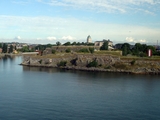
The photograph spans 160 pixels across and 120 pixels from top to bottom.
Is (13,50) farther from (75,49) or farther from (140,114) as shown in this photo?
(140,114)

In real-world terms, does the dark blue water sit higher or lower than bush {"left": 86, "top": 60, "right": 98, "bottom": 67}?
lower

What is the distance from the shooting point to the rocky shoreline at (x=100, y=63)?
20281mm

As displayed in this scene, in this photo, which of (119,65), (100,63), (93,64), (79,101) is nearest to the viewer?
(79,101)

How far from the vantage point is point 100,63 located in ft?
72.7

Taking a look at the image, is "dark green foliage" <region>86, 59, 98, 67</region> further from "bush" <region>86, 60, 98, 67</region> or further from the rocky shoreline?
the rocky shoreline

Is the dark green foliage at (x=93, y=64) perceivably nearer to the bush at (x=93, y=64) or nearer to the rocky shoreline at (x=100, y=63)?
the bush at (x=93, y=64)

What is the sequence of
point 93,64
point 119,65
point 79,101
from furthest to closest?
point 93,64 < point 119,65 < point 79,101

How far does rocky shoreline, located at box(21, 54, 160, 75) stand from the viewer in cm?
2028

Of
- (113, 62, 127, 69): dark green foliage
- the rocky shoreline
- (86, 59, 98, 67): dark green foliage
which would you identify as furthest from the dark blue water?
(86, 59, 98, 67): dark green foliage

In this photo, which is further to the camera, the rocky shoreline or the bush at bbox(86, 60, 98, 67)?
the bush at bbox(86, 60, 98, 67)

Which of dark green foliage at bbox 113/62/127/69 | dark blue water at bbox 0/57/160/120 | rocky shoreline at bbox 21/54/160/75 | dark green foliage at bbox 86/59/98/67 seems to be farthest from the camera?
dark green foliage at bbox 86/59/98/67

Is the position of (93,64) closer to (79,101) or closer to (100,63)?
(100,63)

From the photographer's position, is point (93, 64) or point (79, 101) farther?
point (93, 64)

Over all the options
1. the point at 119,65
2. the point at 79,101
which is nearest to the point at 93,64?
the point at 119,65
